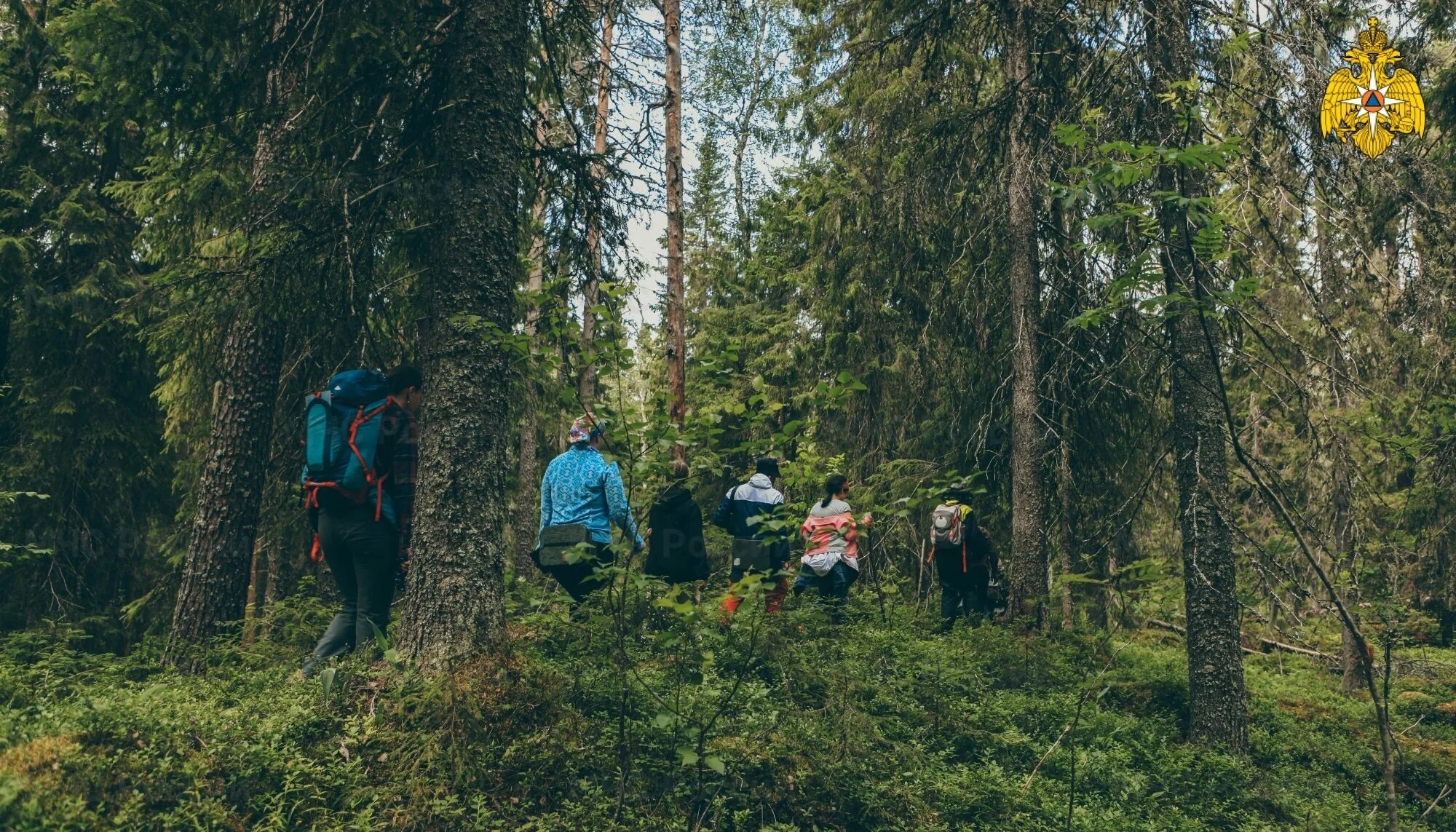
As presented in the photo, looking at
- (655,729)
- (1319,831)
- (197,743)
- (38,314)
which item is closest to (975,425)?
(1319,831)

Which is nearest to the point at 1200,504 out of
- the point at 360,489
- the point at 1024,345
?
the point at 1024,345

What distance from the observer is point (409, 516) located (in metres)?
5.52

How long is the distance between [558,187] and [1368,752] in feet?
30.9

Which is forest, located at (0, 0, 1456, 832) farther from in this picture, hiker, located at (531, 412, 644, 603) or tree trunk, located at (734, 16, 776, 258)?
tree trunk, located at (734, 16, 776, 258)

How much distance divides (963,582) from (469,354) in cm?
678

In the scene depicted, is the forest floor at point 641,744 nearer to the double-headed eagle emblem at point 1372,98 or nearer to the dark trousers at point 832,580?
the dark trousers at point 832,580

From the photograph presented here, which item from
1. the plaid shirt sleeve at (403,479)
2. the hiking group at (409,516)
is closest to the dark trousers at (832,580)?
the hiking group at (409,516)

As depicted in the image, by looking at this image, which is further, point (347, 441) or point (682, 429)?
point (347, 441)

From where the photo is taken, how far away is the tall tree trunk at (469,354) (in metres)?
4.98

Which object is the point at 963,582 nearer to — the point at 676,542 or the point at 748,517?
the point at 748,517

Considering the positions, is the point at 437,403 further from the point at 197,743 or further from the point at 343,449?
the point at 197,743

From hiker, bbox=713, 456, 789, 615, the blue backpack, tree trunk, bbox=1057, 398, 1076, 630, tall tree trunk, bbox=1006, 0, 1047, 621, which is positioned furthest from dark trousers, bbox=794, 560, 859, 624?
the blue backpack

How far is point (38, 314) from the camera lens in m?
11.6

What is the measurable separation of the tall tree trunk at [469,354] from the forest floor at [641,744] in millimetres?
365
